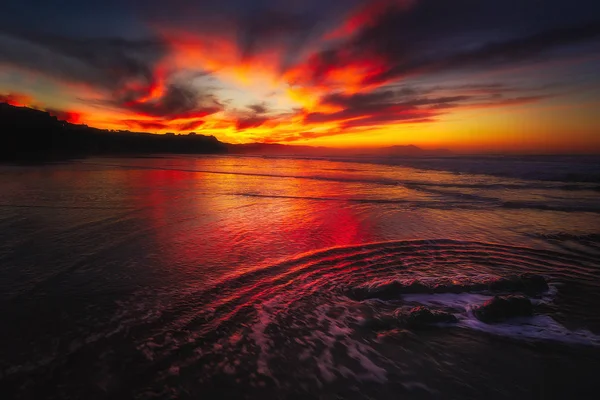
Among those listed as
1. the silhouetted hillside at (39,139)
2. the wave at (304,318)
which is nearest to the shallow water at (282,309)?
the wave at (304,318)

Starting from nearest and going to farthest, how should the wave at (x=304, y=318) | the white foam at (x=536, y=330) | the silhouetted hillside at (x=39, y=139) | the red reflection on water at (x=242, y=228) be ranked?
the wave at (x=304, y=318) < the white foam at (x=536, y=330) < the red reflection on water at (x=242, y=228) < the silhouetted hillside at (x=39, y=139)

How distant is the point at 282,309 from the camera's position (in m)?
3.98

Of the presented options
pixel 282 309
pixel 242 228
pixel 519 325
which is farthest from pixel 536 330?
pixel 242 228

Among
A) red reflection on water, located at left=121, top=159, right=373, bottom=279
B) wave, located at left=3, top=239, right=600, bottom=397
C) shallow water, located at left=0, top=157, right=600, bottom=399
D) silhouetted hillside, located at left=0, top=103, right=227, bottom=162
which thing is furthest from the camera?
silhouetted hillside, located at left=0, top=103, right=227, bottom=162

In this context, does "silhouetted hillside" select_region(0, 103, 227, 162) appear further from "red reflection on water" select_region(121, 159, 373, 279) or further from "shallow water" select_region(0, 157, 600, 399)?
"shallow water" select_region(0, 157, 600, 399)

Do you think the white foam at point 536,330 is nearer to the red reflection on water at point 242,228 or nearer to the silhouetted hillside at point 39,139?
the red reflection on water at point 242,228

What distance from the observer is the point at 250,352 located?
315cm

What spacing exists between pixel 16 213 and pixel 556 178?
30784 millimetres

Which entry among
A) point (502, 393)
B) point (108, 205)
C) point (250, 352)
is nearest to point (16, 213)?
point (108, 205)

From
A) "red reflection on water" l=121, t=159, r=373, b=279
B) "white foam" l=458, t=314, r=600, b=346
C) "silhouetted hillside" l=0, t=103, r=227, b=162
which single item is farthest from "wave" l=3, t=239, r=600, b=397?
"silhouetted hillside" l=0, t=103, r=227, b=162

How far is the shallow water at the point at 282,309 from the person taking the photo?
277 centimetres

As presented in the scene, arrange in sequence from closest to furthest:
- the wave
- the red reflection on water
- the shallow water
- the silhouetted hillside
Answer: the shallow water < the wave < the red reflection on water < the silhouetted hillside

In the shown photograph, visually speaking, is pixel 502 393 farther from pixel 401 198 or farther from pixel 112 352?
pixel 401 198

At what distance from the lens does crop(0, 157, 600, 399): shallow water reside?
277 centimetres
